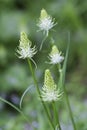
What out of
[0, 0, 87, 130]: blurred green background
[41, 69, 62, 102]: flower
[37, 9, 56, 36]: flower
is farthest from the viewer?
[0, 0, 87, 130]: blurred green background

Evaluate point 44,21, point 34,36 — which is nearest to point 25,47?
point 44,21

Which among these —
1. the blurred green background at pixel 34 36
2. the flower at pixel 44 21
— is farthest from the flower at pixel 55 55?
the blurred green background at pixel 34 36

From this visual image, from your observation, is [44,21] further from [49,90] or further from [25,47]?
[49,90]

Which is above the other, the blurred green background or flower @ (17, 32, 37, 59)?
the blurred green background

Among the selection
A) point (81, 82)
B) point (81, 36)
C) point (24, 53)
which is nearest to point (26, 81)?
point (81, 82)

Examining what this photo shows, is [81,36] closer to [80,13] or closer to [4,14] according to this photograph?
[80,13]

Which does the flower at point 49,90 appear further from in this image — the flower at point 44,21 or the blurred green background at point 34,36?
the blurred green background at point 34,36

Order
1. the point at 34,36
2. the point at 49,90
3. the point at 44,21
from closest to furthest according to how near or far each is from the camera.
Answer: the point at 49,90, the point at 44,21, the point at 34,36

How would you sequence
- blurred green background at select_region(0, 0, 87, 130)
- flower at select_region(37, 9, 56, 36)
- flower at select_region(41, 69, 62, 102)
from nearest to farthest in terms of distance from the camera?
flower at select_region(41, 69, 62, 102), flower at select_region(37, 9, 56, 36), blurred green background at select_region(0, 0, 87, 130)

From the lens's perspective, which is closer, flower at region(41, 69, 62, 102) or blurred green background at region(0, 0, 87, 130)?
flower at region(41, 69, 62, 102)

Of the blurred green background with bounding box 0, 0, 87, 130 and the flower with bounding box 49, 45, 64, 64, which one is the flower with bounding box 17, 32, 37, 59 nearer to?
the flower with bounding box 49, 45, 64, 64

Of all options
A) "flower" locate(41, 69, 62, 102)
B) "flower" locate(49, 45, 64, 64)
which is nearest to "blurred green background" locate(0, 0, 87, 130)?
"flower" locate(49, 45, 64, 64)

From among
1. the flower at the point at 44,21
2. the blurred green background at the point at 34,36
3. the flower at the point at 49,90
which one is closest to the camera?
the flower at the point at 49,90
